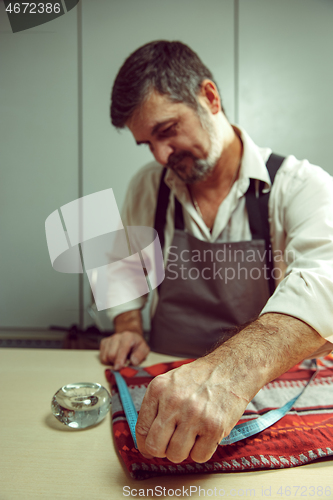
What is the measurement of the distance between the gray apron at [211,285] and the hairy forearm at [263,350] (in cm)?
16

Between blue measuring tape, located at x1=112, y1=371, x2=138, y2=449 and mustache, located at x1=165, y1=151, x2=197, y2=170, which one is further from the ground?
mustache, located at x1=165, y1=151, x2=197, y2=170

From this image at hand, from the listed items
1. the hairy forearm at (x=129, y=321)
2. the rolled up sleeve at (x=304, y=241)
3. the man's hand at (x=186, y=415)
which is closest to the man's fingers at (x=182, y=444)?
the man's hand at (x=186, y=415)

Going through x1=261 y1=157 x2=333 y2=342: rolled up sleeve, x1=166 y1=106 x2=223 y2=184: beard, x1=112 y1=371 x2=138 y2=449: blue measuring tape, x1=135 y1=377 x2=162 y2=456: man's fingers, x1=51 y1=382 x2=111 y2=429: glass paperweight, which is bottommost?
x1=112 y1=371 x2=138 y2=449: blue measuring tape

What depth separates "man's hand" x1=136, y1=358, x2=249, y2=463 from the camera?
21cm

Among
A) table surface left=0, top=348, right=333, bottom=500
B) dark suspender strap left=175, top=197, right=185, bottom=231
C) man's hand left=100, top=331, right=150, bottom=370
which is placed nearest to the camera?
table surface left=0, top=348, right=333, bottom=500

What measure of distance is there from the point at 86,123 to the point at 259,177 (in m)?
0.27

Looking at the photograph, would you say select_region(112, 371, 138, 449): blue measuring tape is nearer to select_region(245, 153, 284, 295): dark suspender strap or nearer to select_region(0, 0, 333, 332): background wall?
select_region(0, 0, 333, 332): background wall

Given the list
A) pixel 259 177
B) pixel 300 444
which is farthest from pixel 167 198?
pixel 300 444

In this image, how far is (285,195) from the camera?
Answer: 0.47 metres

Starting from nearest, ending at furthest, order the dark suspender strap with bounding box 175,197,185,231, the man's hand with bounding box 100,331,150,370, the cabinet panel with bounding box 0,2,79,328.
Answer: the cabinet panel with bounding box 0,2,79,328, the man's hand with bounding box 100,331,150,370, the dark suspender strap with bounding box 175,197,185,231

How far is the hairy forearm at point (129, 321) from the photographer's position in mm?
562

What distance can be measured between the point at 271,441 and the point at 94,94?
473 mm

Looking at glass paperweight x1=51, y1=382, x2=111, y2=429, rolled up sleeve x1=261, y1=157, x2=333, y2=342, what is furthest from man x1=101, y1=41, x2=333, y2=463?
glass paperweight x1=51, y1=382, x2=111, y2=429

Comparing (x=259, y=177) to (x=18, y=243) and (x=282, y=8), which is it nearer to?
(x=282, y=8)
